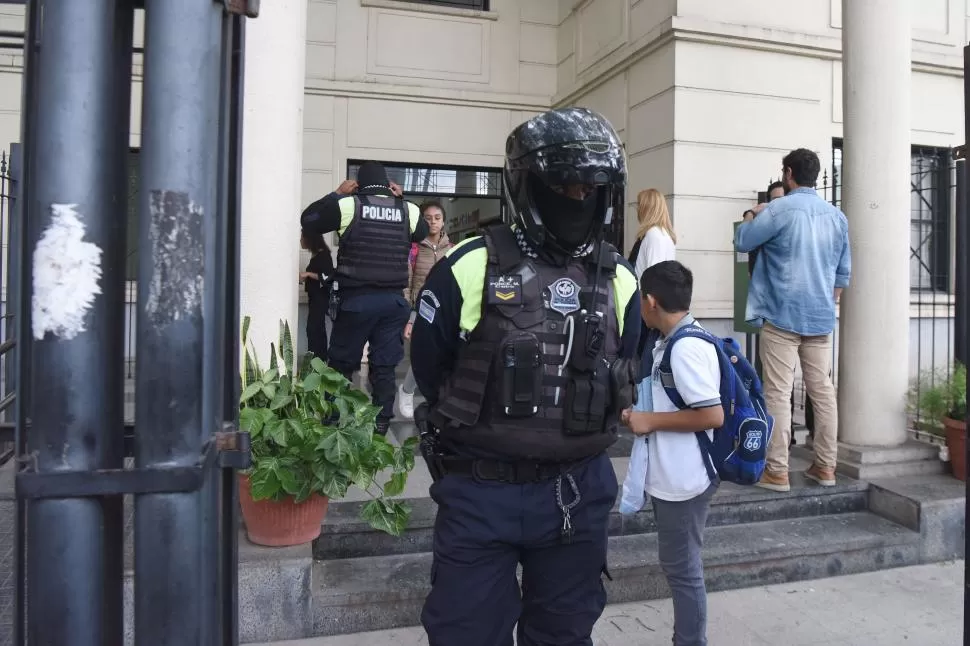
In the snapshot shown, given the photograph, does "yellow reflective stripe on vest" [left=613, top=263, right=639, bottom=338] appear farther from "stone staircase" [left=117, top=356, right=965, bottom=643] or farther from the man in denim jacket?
the man in denim jacket

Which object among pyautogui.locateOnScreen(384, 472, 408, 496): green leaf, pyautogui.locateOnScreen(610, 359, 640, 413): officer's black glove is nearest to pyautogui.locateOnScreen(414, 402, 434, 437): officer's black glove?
pyautogui.locateOnScreen(610, 359, 640, 413): officer's black glove

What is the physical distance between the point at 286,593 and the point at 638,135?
19.4ft

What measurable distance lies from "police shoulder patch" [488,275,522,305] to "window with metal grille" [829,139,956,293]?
807cm

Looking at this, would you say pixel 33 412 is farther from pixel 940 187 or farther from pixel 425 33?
pixel 940 187

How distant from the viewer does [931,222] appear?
888cm

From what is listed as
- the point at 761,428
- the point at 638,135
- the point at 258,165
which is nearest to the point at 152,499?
the point at 761,428

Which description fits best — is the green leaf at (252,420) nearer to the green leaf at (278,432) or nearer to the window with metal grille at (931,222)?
the green leaf at (278,432)

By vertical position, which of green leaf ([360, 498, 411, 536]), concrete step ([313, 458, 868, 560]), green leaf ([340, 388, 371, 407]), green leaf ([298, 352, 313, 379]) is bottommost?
concrete step ([313, 458, 868, 560])

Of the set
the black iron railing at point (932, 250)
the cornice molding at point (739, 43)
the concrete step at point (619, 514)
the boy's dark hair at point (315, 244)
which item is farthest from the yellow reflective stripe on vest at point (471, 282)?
the black iron railing at point (932, 250)

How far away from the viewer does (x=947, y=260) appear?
8.78 m

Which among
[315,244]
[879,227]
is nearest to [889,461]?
[879,227]

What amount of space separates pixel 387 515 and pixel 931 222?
27.0 feet

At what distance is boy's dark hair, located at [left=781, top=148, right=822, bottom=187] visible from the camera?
185 inches

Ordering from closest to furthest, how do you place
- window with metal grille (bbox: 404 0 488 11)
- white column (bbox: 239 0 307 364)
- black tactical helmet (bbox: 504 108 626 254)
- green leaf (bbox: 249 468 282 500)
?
black tactical helmet (bbox: 504 108 626 254), green leaf (bbox: 249 468 282 500), white column (bbox: 239 0 307 364), window with metal grille (bbox: 404 0 488 11)
